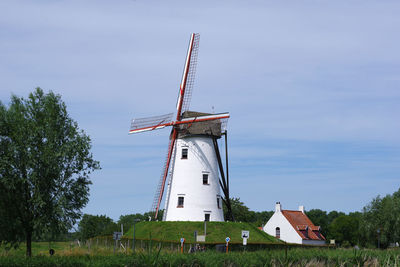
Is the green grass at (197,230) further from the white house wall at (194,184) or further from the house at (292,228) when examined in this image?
the house at (292,228)

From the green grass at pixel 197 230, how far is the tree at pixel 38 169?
1121 cm

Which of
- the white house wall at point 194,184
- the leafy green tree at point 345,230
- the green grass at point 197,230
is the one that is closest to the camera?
the green grass at point 197,230

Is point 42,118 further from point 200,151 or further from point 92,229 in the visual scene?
point 92,229

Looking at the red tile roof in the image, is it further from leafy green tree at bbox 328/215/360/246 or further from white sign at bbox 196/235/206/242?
white sign at bbox 196/235/206/242

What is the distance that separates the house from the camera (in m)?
71.6

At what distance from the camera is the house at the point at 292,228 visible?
71562 mm

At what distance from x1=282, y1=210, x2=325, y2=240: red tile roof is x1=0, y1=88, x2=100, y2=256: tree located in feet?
136

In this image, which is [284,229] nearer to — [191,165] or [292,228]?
[292,228]

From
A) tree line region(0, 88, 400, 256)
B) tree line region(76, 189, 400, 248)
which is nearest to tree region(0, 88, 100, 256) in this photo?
tree line region(0, 88, 400, 256)

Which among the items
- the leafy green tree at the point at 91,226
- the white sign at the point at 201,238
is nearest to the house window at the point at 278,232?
the leafy green tree at the point at 91,226

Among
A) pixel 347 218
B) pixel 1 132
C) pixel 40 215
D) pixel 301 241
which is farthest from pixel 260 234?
pixel 347 218

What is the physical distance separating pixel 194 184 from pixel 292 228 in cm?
2669

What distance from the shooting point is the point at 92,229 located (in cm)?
8888

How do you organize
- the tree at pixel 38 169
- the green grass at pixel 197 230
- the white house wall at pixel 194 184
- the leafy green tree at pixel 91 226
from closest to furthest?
the tree at pixel 38 169 → the green grass at pixel 197 230 → the white house wall at pixel 194 184 → the leafy green tree at pixel 91 226
